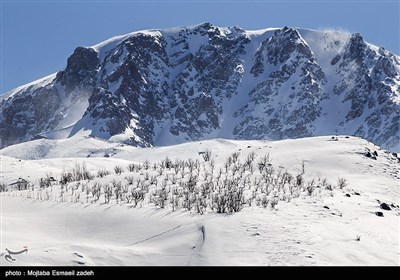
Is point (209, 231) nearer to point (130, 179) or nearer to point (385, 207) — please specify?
point (385, 207)

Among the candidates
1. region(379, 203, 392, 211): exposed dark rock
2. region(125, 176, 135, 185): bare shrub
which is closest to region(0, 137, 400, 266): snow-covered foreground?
region(379, 203, 392, 211): exposed dark rock

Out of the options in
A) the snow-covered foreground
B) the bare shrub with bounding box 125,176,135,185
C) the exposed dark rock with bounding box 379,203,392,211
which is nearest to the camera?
the snow-covered foreground

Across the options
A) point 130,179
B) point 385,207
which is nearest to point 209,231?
point 385,207

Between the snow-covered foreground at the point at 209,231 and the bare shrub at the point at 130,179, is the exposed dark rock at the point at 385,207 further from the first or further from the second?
the bare shrub at the point at 130,179

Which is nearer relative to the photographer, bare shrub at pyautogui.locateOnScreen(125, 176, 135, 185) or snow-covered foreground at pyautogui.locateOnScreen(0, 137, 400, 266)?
snow-covered foreground at pyautogui.locateOnScreen(0, 137, 400, 266)

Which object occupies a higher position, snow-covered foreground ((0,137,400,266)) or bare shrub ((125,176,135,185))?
bare shrub ((125,176,135,185))

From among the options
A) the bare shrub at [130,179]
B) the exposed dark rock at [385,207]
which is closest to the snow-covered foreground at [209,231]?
the exposed dark rock at [385,207]

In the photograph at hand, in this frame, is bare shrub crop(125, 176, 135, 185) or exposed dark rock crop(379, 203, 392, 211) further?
bare shrub crop(125, 176, 135, 185)

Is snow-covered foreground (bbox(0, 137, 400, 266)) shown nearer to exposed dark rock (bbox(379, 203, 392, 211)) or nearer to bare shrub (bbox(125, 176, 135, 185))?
exposed dark rock (bbox(379, 203, 392, 211))

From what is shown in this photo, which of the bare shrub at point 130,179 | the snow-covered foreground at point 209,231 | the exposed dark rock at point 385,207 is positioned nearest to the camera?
the snow-covered foreground at point 209,231

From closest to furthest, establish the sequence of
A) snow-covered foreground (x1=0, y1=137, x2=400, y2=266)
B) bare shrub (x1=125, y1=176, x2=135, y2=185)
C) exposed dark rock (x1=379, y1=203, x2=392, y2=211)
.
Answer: snow-covered foreground (x1=0, y1=137, x2=400, y2=266)
exposed dark rock (x1=379, y1=203, x2=392, y2=211)
bare shrub (x1=125, y1=176, x2=135, y2=185)

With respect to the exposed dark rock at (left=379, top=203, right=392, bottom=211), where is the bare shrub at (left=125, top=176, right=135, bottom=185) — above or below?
above
